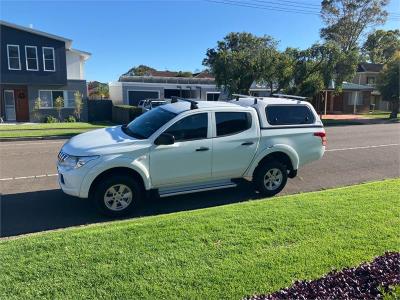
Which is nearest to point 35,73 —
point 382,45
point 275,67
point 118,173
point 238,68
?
point 238,68

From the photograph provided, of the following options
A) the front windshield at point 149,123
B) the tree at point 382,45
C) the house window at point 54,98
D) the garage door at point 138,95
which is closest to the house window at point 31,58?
the house window at point 54,98

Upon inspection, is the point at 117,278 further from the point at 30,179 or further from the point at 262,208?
the point at 30,179

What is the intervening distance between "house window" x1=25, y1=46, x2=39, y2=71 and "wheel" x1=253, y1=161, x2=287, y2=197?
25851 mm

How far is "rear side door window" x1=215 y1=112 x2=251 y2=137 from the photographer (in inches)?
267

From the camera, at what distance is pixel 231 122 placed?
6914 millimetres

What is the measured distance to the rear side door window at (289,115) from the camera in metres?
7.40

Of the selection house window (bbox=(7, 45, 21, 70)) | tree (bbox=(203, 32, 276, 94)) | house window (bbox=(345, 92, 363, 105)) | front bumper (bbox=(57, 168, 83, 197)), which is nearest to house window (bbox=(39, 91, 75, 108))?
house window (bbox=(7, 45, 21, 70))

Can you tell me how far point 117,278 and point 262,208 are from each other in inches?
106

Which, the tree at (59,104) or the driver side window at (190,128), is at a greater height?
the tree at (59,104)

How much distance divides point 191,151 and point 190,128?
1.40ft

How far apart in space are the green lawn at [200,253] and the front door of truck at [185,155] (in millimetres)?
1112

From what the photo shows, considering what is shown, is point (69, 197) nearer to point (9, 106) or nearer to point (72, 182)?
point (72, 182)

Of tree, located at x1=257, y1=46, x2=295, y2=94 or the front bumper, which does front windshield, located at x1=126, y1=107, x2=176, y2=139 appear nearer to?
the front bumper

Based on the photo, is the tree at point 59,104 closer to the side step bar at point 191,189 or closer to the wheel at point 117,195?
the side step bar at point 191,189
